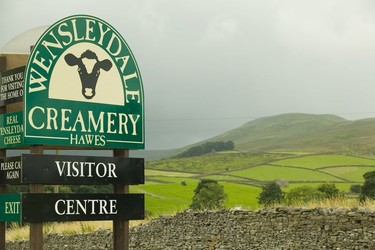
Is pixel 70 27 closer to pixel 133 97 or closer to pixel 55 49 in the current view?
pixel 55 49

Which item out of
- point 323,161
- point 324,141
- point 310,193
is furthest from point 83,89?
point 324,141

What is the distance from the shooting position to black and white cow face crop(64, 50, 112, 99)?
33.7 ft

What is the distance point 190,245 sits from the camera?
66.4 ft

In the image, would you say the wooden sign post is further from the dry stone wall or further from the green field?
the green field

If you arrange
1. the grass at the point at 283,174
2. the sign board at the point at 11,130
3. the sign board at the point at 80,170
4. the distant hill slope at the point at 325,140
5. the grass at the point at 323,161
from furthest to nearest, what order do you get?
the distant hill slope at the point at 325,140 < the grass at the point at 323,161 < the grass at the point at 283,174 < the sign board at the point at 11,130 < the sign board at the point at 80,170

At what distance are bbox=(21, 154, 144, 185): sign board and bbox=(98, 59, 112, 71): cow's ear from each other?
4.48 ft

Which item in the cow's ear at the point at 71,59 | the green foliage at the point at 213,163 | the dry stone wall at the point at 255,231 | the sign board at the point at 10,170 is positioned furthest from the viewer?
the green foliage at the point at 213,163

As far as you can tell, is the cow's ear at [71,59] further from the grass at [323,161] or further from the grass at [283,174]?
the grass at [323,161]

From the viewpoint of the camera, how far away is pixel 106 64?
10.5 metres

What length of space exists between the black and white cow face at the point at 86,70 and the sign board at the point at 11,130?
3.39 ft

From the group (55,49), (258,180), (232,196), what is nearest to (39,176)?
(55,49)

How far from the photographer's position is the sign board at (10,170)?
1005 centimetres

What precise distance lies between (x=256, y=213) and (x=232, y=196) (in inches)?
1459

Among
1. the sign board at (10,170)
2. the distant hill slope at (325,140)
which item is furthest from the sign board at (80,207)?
the distant hill slope at (325,140)
